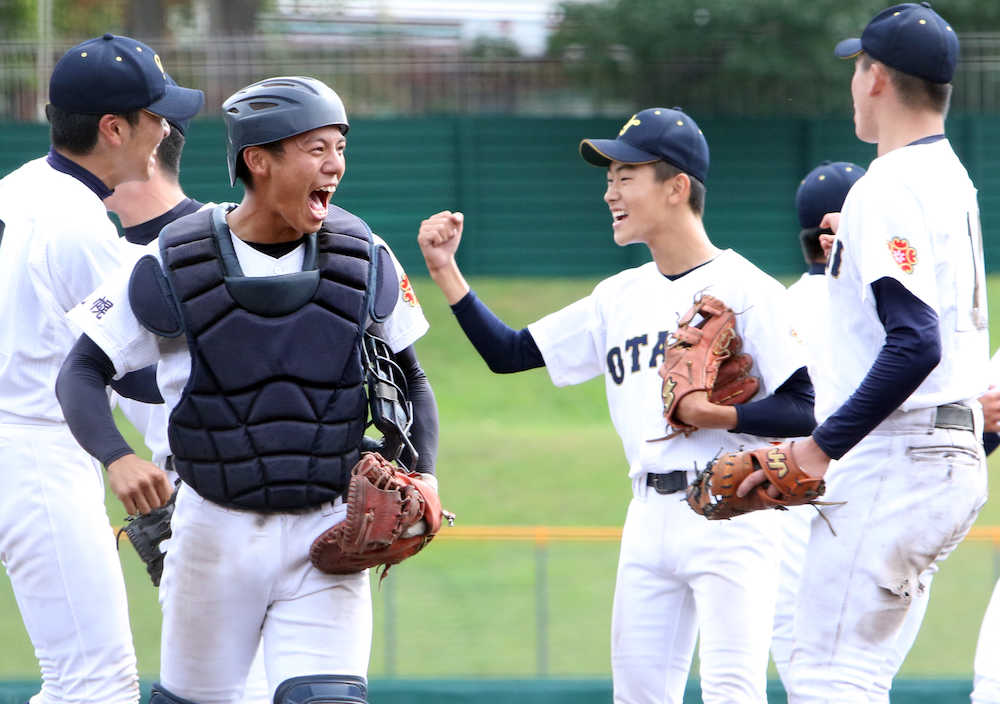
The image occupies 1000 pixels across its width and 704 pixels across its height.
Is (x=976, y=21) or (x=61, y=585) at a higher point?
(x=976, y=21)

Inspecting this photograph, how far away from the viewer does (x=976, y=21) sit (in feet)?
62.0

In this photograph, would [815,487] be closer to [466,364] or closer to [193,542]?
[193,542]

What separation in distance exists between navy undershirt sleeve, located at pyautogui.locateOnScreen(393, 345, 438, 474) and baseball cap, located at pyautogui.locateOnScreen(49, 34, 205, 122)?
48.4 inches

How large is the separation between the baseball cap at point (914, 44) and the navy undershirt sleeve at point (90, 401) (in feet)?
7.39

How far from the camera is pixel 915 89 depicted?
12.6 feet

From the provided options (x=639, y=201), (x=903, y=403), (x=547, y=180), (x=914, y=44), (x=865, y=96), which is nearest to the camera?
(x=903, y=403)

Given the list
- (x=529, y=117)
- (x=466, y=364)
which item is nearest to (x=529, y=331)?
(x=466, y=364)

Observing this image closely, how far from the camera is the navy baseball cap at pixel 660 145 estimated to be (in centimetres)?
438

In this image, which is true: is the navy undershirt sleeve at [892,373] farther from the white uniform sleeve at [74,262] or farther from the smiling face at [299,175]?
the white uniform sleeve at [74,262]

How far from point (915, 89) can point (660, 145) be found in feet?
2.77

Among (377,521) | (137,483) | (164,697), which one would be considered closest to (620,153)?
(377,521)

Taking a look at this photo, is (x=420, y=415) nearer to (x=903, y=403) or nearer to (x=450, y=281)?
(x=450, y=281)

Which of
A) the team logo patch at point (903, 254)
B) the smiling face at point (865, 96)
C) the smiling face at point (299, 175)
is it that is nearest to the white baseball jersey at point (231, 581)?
the smiling face at point (299, 175)

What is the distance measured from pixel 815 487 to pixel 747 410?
18.7 inches
